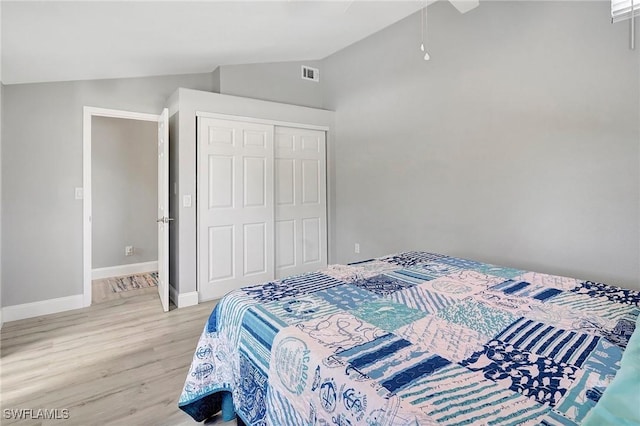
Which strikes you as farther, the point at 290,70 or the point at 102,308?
the point at 290,70

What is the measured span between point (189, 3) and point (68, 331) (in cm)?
284

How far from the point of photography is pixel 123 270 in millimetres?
4613

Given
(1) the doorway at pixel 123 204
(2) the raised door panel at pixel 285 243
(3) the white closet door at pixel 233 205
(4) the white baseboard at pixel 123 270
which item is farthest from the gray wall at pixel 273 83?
(4) the white baseboard at pixel 123 270

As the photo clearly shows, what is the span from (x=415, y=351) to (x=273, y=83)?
3852 millimetres

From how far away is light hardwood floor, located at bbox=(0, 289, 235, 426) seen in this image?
1772mm

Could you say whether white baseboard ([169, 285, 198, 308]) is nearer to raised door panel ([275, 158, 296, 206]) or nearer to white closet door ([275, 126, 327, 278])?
white closet door ([275, 126, 327, 278])

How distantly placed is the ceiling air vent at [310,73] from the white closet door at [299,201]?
0.79 m

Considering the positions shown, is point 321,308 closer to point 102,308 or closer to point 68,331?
point 68,331

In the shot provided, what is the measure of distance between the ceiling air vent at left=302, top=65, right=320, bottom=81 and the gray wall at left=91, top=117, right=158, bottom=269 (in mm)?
2435

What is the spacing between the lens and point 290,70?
4.22 metres

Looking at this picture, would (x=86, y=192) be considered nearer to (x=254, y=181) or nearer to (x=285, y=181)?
(x=254, y=181)

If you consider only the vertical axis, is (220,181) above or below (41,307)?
above

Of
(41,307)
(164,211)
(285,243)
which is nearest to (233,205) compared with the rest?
(164,211)

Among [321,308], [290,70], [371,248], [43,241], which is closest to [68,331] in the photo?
[43,241]
